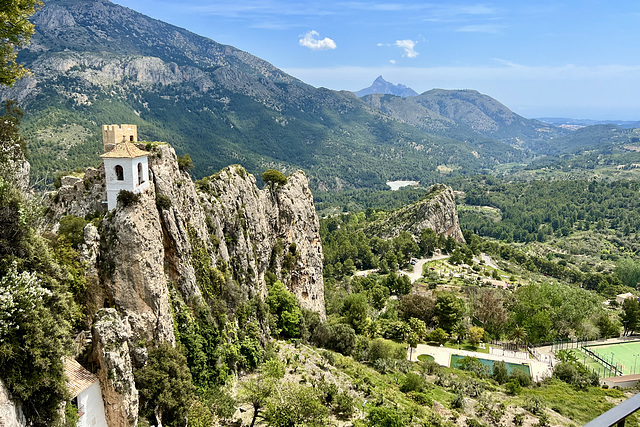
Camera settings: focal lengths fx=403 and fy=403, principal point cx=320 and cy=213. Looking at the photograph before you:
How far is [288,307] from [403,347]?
24.0 m

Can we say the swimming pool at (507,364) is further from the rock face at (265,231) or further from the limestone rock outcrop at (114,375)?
the limestone rock outcrop at (114,375)

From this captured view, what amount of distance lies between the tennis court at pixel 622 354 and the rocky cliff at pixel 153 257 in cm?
6208

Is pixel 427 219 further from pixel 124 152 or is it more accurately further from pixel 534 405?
pixel 124 152

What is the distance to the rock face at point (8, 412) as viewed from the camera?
21.0 metres

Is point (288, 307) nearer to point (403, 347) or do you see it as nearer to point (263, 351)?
point (263, 351)

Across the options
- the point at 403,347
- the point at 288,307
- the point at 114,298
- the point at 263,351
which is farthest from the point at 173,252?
the point at 403,347

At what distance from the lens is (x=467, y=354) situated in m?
71.4

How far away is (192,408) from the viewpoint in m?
34.6

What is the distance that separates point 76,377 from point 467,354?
62727 mm

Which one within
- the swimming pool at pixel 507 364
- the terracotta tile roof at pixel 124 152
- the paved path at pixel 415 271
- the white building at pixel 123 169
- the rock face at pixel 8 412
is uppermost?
the terracotta tile roof at pixel 124 152

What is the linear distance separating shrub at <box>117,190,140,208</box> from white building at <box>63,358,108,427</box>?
12666mm

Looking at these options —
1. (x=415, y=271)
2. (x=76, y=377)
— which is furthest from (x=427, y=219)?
(x=76, y=377)

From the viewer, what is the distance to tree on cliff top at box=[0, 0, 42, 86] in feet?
72.2

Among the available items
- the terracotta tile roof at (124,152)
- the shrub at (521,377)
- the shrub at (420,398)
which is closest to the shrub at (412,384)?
the shrub at (420,398)
